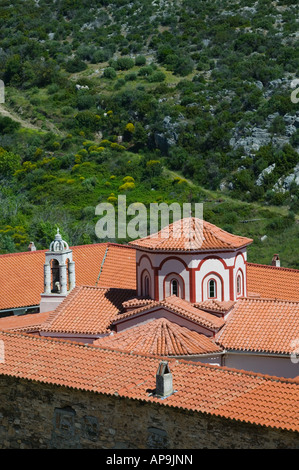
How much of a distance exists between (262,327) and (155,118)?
3057 cm

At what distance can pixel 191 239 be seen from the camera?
20953 millimetres

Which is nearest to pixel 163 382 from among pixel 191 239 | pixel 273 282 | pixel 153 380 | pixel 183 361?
pixel 153 380

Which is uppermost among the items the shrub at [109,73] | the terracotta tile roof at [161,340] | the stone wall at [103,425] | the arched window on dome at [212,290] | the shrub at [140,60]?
the shrub at [140,60]

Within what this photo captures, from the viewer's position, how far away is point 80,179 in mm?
43312

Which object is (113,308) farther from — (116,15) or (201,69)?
(116,15)

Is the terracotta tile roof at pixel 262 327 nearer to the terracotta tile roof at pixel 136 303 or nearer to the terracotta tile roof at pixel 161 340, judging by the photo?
the terracotta tile roof at pixel 161 340

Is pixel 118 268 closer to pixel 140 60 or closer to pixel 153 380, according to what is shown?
pixel 153 380

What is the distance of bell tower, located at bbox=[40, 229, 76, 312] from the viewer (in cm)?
2336

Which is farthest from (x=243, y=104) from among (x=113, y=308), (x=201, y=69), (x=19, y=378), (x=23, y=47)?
(x=19, y=378)

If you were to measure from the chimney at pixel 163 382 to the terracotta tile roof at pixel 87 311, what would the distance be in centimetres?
667

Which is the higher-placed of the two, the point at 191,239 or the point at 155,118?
the point at 155,118

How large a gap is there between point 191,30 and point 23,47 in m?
13.3

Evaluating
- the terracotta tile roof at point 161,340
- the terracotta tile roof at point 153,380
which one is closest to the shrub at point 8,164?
the terracotta tile roof at point 161,340

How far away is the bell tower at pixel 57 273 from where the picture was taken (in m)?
23.4
